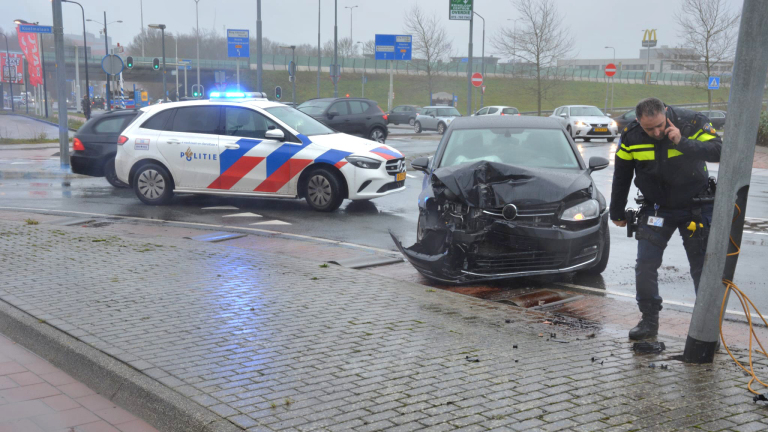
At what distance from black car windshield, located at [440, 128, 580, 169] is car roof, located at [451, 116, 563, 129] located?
88 mm

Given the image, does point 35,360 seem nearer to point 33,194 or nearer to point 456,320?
point 456,320

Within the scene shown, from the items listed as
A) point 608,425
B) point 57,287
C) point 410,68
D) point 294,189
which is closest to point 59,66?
point 294,189

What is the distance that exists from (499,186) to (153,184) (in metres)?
7.38

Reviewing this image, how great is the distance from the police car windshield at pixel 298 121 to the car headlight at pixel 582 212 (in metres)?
5.97

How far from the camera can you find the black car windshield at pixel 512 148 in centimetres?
779

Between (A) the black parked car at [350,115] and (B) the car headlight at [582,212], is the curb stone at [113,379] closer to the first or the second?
(B) the car headlight at [582,212]

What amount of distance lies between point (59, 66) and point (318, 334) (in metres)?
16.2

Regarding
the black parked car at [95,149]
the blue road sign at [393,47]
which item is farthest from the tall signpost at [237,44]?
the black parked car at [95,149]

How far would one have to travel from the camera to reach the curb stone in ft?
12.1

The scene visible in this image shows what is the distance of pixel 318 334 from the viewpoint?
496 centimetres

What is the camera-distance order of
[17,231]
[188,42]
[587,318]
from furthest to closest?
1. [188,42]
2. [17,231]
3. [587,318]

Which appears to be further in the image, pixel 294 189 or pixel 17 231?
pixel 294 189

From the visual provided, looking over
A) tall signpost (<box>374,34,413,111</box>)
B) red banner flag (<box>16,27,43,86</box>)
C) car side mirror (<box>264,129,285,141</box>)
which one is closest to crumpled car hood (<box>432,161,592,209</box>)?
car side mirror (<box>264,129,285,141</box>)

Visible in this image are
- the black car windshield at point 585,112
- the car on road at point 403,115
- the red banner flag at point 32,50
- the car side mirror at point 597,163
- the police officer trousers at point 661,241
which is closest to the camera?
the police officer trousers at point 661,241
